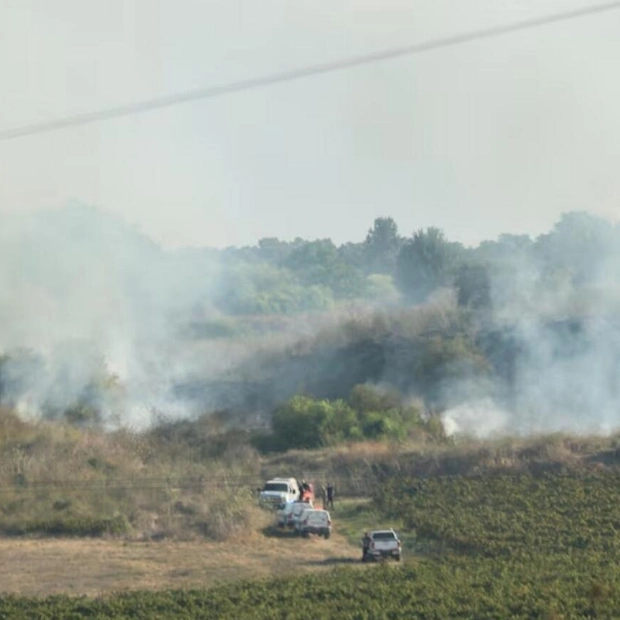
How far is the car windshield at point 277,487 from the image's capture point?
156ft

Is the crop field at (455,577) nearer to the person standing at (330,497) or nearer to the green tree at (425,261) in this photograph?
the person standing at (330,497)

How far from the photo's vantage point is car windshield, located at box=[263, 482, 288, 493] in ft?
156

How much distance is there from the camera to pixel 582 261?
9012 centimetres

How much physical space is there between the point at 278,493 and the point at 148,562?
1119 cm

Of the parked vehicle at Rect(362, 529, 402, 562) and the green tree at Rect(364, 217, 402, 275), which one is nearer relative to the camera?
the parked vehicle at Rect(362, 529, 402, 562)

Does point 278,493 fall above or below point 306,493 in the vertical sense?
above

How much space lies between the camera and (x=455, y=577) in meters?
30.7

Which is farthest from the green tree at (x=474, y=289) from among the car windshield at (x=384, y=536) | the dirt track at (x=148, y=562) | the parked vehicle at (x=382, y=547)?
the parked vehicle at (x=382, y=547)

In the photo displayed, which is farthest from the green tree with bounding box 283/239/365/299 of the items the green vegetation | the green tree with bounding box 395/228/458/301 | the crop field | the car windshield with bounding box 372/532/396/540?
the car windshield with bounding box 372/532/396/540

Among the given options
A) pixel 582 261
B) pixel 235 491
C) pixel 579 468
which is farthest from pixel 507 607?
pixel 582 261

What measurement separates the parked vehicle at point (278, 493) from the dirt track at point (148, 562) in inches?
187

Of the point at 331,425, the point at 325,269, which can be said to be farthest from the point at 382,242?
the point at 331,425

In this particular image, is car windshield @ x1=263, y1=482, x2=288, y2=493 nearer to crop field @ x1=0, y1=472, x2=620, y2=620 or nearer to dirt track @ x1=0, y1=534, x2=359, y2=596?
crop field @ x1=0, y1=472, x2=620, y2=620

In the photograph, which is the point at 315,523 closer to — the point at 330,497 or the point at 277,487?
the point at 330,497
